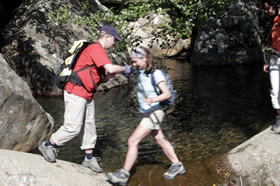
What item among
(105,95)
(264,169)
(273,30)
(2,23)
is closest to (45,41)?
(105,95)

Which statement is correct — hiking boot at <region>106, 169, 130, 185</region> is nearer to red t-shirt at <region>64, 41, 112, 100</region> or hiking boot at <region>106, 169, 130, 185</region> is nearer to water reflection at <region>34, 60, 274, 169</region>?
water reflection at <region>34, 60, 274, 169</region>

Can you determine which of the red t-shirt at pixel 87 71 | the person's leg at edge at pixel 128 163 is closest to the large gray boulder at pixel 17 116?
the red t-shirt at pixel 87 71

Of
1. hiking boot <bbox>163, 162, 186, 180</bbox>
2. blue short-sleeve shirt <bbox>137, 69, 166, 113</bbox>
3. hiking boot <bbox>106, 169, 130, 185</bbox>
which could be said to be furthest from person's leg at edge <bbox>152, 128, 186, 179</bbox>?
hiking boot <bbox>106, 169, 130, 185</bbox>

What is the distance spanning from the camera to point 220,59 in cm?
1803

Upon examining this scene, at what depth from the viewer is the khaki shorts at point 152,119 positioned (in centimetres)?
481

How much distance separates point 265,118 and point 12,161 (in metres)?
6.48

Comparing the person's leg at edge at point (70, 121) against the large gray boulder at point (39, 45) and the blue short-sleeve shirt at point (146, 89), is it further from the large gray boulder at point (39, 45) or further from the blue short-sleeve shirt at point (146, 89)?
the large gray boulder at point (39, 45)

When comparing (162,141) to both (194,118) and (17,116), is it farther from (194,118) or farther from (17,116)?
(194,118)

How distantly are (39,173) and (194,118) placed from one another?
559 cm

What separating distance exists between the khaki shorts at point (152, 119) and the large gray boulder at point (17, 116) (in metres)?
2.88

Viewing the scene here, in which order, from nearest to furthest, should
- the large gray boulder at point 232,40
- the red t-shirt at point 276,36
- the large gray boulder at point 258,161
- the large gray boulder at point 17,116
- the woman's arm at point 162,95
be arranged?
the woman's arm at point 162,95 → the large gray boulder at point 258,161 → the red t-shirt at point 276,36 → the large gray boulder at point 17,116 → the large gray boulder at point 232,40

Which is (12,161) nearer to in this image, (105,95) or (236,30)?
(105,95)

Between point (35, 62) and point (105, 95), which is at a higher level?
point (35, 62)

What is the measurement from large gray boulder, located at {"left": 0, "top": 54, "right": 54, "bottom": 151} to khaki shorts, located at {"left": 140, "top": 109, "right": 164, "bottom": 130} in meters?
2.88
